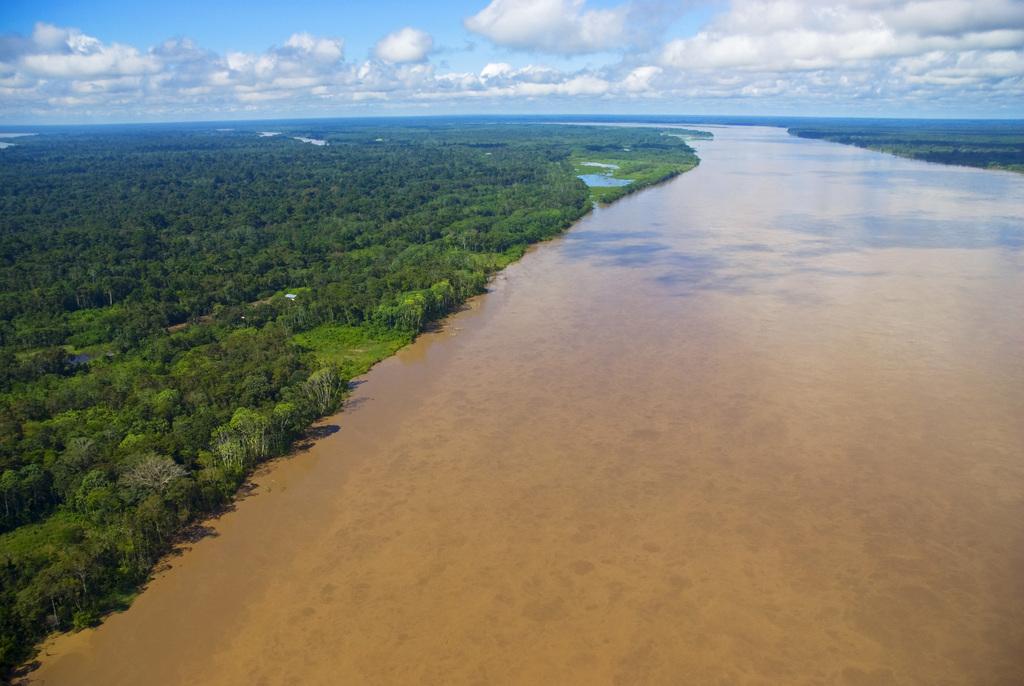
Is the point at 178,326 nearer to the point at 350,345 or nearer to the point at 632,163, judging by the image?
the point at 350,345

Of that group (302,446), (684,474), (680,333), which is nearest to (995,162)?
(680,333)

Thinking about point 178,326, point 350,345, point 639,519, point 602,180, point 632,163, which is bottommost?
point 639,519

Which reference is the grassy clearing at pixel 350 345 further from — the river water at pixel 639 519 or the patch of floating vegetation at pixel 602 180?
the patch of floating vegetation at pixel 602 180

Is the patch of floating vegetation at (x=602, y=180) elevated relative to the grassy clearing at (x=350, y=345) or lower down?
elevated

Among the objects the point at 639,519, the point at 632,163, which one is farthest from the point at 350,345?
the point at 632,163

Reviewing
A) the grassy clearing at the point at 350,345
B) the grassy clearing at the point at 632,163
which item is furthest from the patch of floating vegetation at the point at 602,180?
the grassy clearing at the point at 350,345

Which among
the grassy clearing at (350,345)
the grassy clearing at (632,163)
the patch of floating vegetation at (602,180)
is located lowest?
the grassy clearing at (350,345)
